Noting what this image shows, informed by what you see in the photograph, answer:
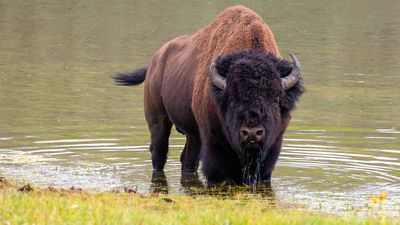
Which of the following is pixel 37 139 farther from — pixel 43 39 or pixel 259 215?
pixel 43 39

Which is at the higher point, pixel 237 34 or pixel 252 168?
pixel 237 34

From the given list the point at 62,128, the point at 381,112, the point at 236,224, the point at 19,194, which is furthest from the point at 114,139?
the point at 236,224

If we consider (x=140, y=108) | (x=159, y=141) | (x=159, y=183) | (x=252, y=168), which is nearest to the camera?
(x=252, y=168)

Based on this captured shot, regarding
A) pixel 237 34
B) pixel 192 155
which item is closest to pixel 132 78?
pixel 192 155

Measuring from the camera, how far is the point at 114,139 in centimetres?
1588

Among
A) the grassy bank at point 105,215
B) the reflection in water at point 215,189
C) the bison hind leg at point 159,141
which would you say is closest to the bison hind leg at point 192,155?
the reflection in water at point 215,189

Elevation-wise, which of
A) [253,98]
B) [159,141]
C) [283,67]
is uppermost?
[283,67]

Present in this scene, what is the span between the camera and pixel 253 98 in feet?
33.7

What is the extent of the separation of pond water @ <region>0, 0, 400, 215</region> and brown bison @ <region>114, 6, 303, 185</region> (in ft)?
2.15

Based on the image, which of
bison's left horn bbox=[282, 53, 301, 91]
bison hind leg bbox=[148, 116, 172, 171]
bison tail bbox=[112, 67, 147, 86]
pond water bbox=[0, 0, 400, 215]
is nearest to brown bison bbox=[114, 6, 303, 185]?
bison's left horn bbox=[282, 53, 301, 91]

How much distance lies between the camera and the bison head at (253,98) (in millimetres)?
10195

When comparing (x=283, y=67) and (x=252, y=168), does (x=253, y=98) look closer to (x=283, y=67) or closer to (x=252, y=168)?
(x=283, y=67)

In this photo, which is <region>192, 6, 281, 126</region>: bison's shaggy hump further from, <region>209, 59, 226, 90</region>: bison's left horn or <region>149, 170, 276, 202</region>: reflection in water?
<region>149, 170, 276, 202</region>: reflection in water

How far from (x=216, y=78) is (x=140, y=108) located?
28.1 feet
